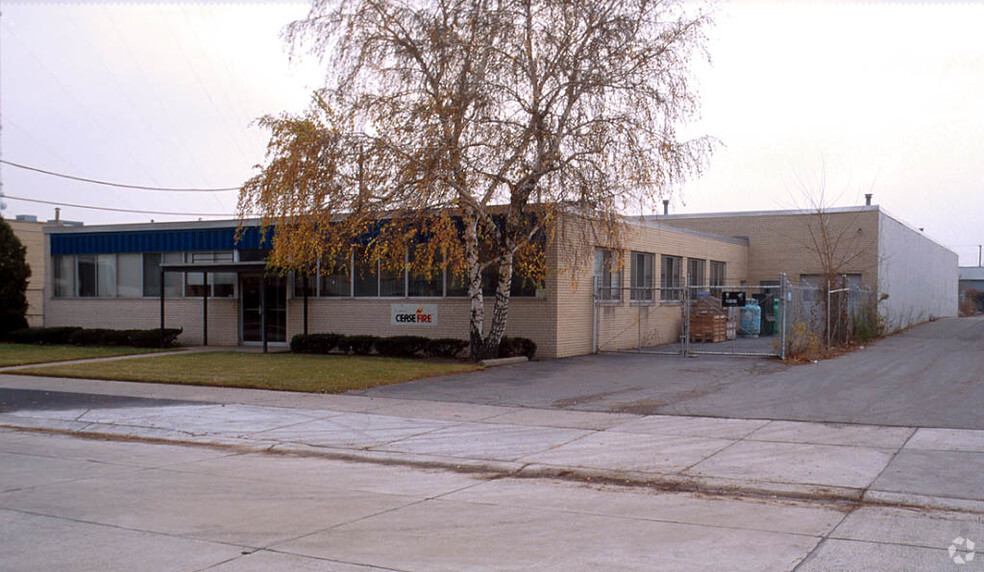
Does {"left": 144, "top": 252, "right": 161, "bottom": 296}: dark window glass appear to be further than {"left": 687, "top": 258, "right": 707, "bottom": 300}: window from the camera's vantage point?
No

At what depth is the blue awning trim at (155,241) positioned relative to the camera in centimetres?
2831

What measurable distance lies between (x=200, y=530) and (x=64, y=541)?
3.38 feet

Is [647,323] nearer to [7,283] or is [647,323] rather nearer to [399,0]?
[399,0]

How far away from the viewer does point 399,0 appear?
19.7 metres

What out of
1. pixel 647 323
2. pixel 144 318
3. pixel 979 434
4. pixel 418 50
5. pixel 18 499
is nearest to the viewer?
Answer: pixel 18 499

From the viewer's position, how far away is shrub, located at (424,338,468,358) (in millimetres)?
23084

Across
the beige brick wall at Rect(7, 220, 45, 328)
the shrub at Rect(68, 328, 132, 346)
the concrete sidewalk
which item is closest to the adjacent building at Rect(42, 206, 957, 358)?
the shrub at Rect(68, 328, 132, 346)

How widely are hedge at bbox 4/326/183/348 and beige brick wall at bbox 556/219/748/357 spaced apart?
1354 centimetres

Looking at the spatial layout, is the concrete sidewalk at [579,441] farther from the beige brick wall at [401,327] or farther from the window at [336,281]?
the window at [336,281]

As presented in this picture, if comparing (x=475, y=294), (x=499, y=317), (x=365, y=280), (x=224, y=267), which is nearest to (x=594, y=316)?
(x=499, y=317)

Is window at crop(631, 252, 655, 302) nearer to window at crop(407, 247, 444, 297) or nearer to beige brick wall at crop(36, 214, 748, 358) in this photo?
beige brick wall at crop(36, 214, 748, 358)

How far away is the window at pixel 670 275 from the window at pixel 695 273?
927 millimetres

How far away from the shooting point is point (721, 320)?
2992cm

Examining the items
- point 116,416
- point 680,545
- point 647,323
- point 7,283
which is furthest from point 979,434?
point 7,283
